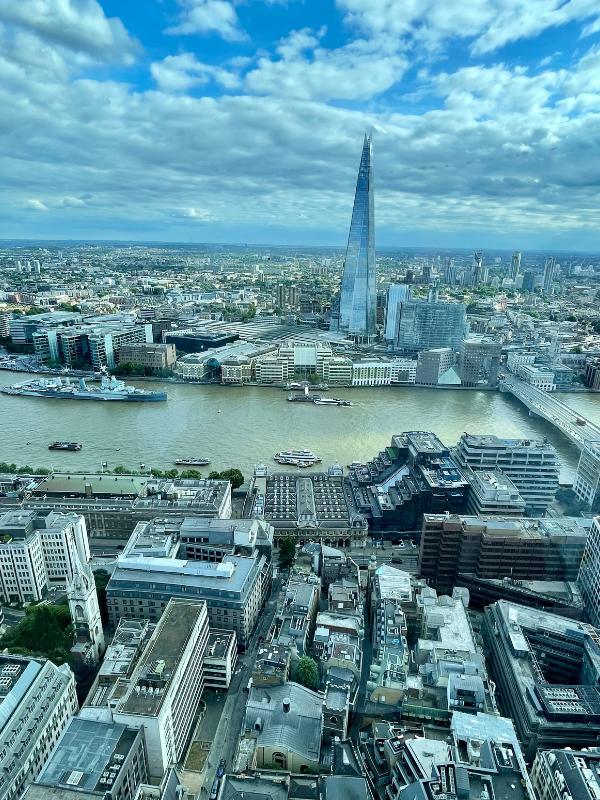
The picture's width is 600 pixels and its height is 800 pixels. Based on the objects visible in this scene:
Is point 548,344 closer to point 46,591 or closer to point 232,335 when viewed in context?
point 232,335

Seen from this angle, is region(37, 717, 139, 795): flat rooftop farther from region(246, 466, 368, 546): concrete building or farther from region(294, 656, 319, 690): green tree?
region(246, 466, 368, 546): concrete building

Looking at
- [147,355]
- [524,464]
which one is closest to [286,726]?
[524,464]

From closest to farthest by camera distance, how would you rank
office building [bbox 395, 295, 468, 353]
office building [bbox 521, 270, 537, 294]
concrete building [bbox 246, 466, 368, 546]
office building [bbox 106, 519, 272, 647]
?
office building [bbox 106, 519, 272, 647] → concrete building [bbox 246, 466, 368, 546] → office building [bbox 395, 295, 468, 353] → office building [bbox 521, 270, 537, 294]

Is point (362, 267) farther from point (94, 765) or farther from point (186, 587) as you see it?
point (94, 765)

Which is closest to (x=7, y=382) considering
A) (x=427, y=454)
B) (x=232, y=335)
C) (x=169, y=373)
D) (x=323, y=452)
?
(x=169, y=373)

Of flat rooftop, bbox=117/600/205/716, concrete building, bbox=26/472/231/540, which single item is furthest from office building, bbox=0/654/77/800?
concrete building, bbox=26/472/231/540

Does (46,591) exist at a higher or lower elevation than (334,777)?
lower
